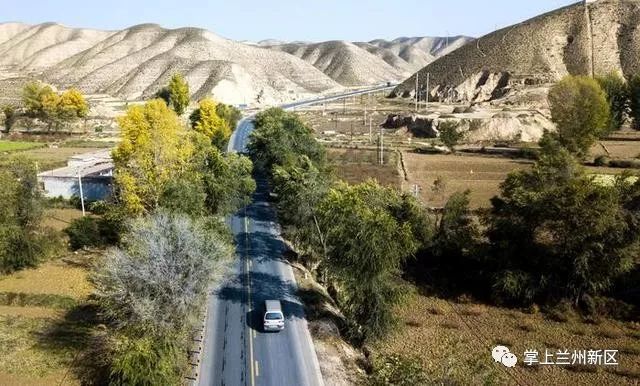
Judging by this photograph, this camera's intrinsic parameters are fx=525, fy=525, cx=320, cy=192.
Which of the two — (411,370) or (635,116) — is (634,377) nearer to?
(411,370)

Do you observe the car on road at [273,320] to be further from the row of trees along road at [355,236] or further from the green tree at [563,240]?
the green tree at [563,240]

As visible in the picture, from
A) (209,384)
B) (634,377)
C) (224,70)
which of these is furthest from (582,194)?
(224,70)

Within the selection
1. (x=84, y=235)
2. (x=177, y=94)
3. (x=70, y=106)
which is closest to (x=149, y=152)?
(x=84, y=235)

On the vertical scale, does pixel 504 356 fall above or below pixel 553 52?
below

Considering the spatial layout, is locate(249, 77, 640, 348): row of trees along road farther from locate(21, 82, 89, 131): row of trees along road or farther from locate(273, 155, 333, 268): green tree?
locate(21, 82, 89, 131): row of trees along road

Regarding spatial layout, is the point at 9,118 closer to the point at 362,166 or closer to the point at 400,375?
the point at 362,166

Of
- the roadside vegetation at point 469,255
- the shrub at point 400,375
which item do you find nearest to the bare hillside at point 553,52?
the roadside vegetation at point 469,255
